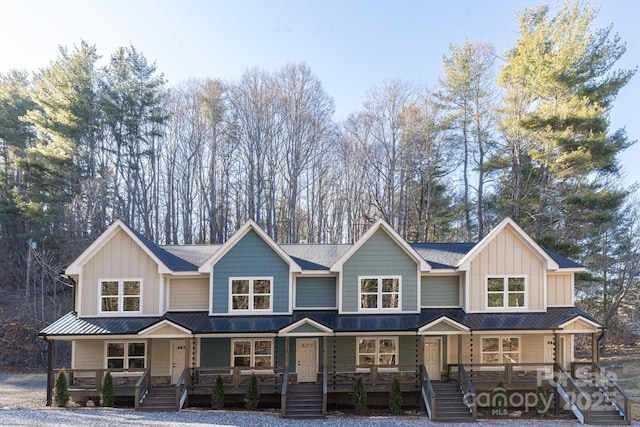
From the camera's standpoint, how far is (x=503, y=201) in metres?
23.5

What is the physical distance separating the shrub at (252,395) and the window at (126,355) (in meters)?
4.42

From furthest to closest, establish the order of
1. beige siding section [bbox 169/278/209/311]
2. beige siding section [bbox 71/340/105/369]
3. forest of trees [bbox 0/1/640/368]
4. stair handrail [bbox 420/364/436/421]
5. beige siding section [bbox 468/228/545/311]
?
forest of trees [bbox 0/1/640/368] → beige siding section [bbox 169/278/209/311] → beige siding section [bbox 468/228/545/311] → beige siding section [bbox 71/340/105/369] → stair handrail [bbox 420/364/436/421]

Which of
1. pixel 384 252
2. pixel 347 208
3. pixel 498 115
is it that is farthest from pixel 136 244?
pixel 498 115

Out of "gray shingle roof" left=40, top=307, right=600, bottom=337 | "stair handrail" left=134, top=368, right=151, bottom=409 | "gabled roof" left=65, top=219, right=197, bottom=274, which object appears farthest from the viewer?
"gabled roof" left=65, top=219, right=197, bottom=274

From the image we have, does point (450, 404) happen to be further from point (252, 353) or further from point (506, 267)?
point (252, 353)

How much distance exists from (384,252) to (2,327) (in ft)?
74.4

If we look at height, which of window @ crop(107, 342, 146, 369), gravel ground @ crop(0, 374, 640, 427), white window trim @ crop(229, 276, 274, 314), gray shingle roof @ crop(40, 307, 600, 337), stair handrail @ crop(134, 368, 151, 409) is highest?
white window trim @ crop(229, 276, 274, 314)

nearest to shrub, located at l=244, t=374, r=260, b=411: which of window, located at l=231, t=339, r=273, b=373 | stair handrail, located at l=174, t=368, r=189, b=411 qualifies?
window, located at l=231, t=339, r=273, b=373

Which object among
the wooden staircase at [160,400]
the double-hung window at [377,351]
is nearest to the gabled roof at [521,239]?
the double-hung window at [377,351]

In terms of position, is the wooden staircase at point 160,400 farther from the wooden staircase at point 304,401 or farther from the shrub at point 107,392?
the wooden staircase at point 304,401

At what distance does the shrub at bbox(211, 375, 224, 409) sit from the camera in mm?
13211

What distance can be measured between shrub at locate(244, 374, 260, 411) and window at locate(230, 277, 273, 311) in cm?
258

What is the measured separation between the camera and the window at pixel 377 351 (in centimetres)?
1498

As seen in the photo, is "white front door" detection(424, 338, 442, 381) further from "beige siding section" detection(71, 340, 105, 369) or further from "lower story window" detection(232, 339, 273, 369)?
"beige siding section" detection(71, 340, 105, 369)
